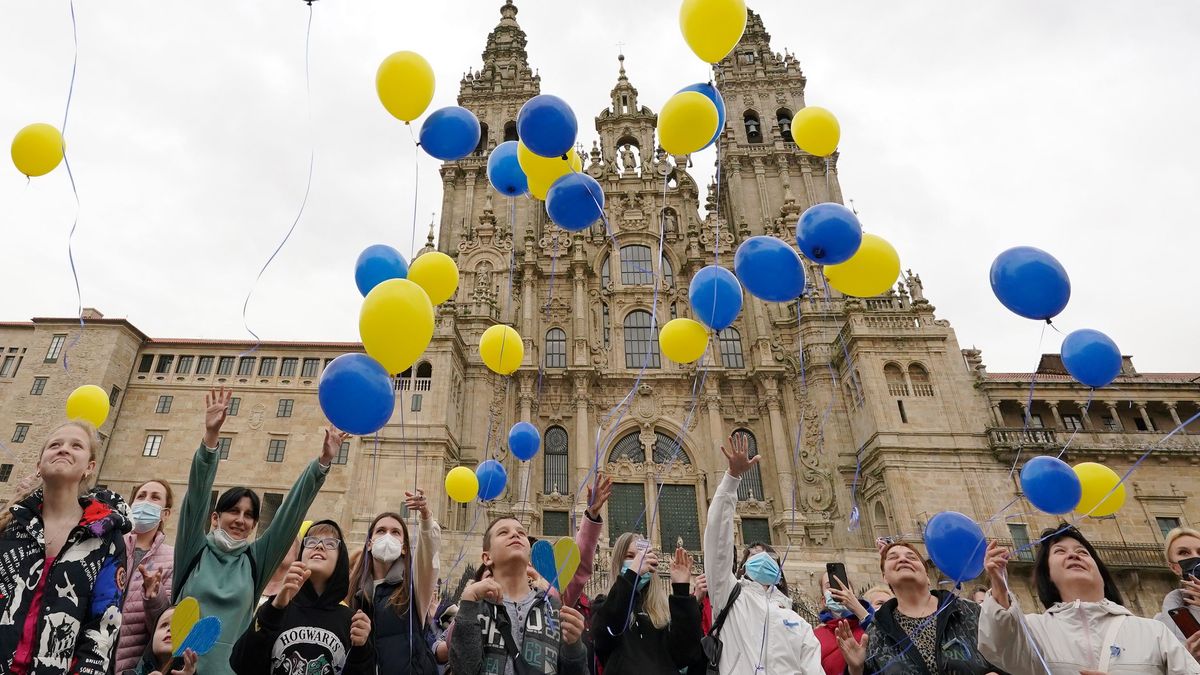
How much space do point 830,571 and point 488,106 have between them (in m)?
35.6

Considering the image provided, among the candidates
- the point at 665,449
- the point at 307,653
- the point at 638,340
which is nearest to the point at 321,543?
the point at 307,653

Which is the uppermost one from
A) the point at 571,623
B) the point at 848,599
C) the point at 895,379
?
the point at 895,379

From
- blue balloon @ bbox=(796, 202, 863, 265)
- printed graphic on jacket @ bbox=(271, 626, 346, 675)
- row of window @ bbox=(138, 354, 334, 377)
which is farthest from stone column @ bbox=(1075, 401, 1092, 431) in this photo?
row of window @ bbox=(138, 354, 334, 377)

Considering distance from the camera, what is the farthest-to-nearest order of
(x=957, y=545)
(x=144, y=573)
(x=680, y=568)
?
(x=957, y=545) → (x=680, y=568) → (x=144, y=573)

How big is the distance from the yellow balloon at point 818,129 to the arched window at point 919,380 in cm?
1879

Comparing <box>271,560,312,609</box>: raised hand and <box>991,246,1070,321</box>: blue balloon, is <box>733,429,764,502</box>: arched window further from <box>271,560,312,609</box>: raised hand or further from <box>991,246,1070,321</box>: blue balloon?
<box>271,560,312,609</box>: raised hand

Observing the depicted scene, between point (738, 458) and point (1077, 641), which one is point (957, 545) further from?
point (738, 458)

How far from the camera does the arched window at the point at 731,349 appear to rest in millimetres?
29109

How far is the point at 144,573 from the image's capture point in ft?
11.8

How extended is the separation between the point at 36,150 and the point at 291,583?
7181 millimetres

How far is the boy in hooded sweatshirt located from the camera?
344 cm

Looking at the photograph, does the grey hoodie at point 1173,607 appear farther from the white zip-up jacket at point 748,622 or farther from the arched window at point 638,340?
the arched window at point 638,340

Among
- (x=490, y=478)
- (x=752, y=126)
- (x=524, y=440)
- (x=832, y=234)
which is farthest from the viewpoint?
(x=752, y=126)

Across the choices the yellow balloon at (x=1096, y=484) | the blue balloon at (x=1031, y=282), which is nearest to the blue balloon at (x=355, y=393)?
the blue balloon at (x=1031, y=282)
